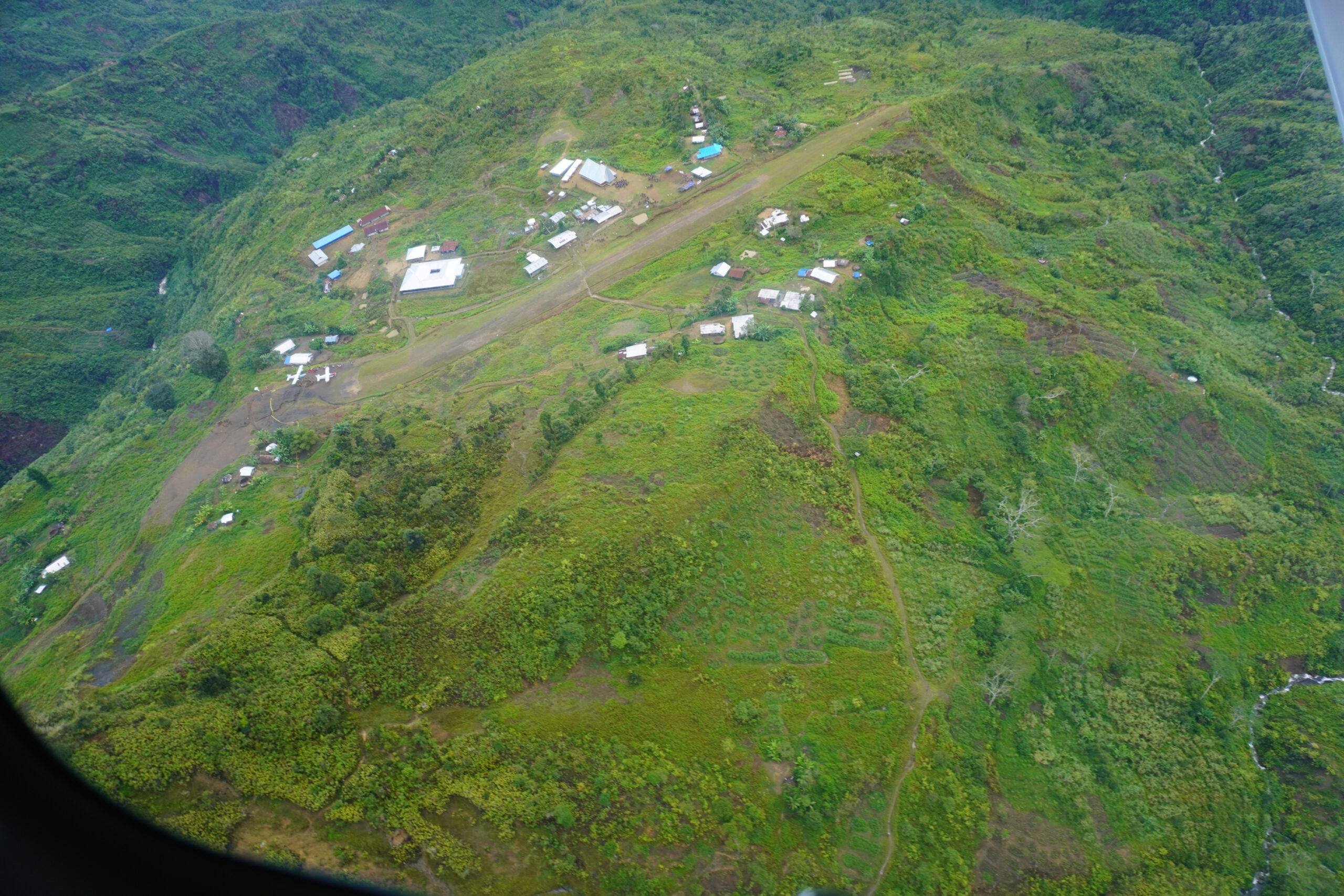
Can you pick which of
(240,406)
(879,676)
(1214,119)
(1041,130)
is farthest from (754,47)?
(879,676)

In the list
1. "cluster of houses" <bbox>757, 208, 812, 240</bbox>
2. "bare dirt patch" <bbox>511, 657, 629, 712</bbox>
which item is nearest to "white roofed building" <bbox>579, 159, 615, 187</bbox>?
"cluster of houses" <bbox>757, 208, 812, 240</bbox>

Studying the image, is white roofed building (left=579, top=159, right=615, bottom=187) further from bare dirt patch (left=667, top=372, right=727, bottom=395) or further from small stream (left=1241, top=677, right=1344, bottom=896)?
small stream (left=1241, top=677, right=1344, bottom=896)

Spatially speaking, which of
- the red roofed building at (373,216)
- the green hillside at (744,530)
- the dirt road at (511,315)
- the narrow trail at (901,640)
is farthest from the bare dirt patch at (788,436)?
the red roofed building at (373,216)

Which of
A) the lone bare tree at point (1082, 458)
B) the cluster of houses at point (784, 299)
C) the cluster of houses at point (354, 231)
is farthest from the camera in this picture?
the cluster of houses at point (354, 231)

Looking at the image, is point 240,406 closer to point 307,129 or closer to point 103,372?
point 103,372

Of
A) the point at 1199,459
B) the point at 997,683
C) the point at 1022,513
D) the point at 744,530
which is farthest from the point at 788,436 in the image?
the point at 1199,459

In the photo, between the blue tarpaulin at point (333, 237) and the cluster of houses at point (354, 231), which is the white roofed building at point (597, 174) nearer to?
the cluster of houses at point (354, 231)
